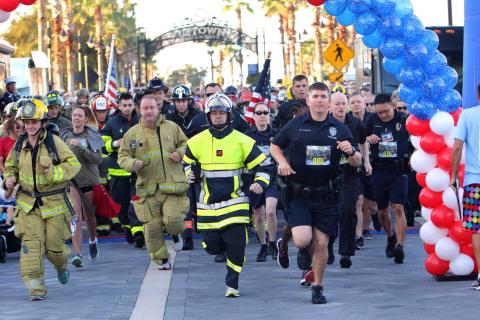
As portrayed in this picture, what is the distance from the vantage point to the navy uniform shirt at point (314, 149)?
416 inches

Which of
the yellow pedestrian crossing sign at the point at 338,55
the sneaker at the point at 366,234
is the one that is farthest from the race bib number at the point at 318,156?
the yellow pedestrian crossing sign at the point at 338,55

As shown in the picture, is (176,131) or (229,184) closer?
(229,184)

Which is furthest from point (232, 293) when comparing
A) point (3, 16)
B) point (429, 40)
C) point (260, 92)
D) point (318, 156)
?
point (260, 92)

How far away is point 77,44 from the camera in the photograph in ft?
320

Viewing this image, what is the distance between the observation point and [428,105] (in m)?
11.7

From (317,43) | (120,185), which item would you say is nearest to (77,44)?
(317,43)

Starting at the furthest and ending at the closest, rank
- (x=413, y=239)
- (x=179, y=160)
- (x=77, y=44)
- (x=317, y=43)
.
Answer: (x=77, y=44), (x=317, y=43), (x=413, y=239), (x=179, y=160)

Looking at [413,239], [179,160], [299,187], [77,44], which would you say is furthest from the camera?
[77,44]

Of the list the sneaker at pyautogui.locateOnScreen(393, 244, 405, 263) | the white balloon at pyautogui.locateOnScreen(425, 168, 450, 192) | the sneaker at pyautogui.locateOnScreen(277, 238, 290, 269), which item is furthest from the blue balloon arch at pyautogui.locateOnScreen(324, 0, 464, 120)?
the sneaker at pyautogui.locateOnScreen(277, 238, 290, 269)

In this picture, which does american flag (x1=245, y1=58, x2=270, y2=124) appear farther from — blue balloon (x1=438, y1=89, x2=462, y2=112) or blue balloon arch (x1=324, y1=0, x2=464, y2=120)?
blue balloon (x1=438, y1=89, x2=462, y2=112)

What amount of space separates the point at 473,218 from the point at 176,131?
3823mm

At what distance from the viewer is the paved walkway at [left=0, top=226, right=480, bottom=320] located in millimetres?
9836

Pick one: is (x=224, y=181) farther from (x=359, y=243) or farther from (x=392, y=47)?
(x=359, y=243)

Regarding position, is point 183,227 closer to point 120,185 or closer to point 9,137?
→ point 9,137
